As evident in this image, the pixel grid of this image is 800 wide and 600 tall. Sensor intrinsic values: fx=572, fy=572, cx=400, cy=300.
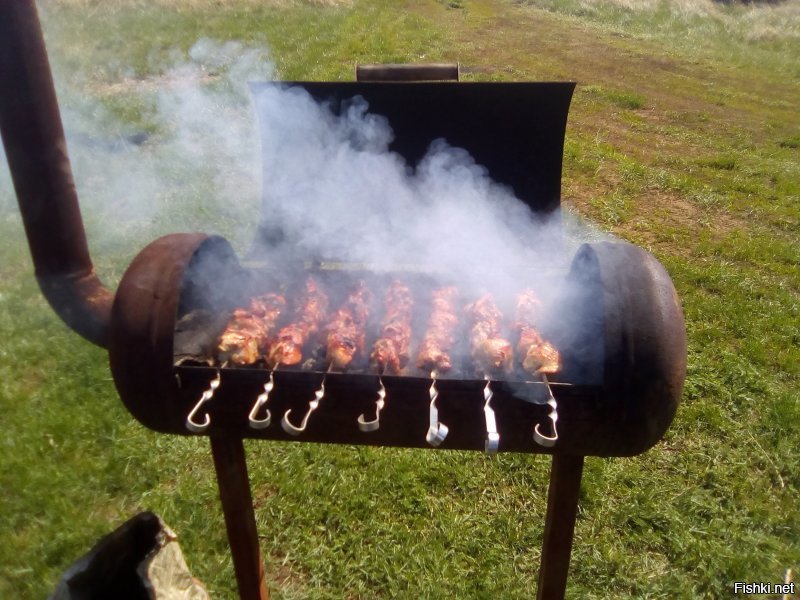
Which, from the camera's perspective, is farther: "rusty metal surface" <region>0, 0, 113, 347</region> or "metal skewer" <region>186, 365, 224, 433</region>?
"rusty metal surface" <region>0, 0, 113, 347</region>

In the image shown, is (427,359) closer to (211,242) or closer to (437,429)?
(437,429)

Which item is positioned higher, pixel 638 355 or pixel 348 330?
pixel 638 355

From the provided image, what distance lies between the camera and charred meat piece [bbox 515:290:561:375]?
78.3 inches

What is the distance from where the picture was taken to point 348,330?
2266mm

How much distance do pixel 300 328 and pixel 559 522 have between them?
4.01 feet

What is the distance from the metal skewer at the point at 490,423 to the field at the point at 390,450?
150 centimetres

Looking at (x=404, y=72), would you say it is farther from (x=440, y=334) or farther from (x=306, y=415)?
(x=306, y=415)

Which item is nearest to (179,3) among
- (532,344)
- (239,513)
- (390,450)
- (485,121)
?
(485,121)

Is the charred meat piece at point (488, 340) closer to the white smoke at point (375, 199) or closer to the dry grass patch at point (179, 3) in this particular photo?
the white smoke at point (375, 199)

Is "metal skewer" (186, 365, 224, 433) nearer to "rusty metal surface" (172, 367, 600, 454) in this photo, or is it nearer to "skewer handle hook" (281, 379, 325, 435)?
"rusty metal surface" (172, 367, 600, 454)

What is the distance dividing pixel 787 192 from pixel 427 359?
7100 mm

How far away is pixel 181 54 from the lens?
34.8 feet

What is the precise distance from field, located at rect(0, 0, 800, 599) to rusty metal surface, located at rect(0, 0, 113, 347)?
4.42 ft

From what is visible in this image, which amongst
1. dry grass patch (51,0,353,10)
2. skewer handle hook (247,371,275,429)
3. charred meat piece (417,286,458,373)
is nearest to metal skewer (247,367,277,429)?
skewer handle hook (247,371,275,429)
